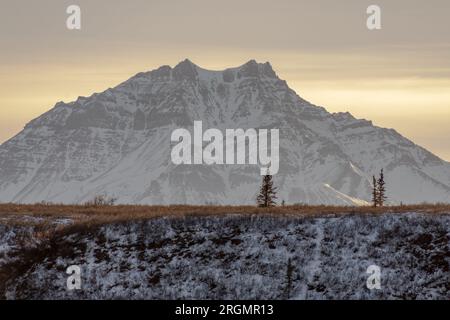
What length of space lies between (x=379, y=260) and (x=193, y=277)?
9.64 meters

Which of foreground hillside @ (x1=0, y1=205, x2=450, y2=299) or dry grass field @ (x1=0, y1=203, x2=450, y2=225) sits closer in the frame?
foreground hillside @ (x1=0, y1=205, x2=450, y2=299)

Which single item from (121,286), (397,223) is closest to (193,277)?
(121,286)

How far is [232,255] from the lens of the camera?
47750 mm

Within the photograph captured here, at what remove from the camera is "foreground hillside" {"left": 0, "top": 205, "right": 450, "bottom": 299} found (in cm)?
4475

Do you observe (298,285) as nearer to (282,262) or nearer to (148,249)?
(282,262)

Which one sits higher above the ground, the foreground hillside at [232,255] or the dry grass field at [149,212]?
the dry grass field at [149,212]

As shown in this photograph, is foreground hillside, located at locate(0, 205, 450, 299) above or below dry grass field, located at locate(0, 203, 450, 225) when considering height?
below

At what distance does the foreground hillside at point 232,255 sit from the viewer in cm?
4475

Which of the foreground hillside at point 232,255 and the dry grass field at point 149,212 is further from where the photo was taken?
the dry grass field at point 149,212

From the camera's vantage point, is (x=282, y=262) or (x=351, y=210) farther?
(x=351, y=210)

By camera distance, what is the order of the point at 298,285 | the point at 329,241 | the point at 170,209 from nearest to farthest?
1. the point at 298,285
2. the point at 329,241
3. the point at 170,209
